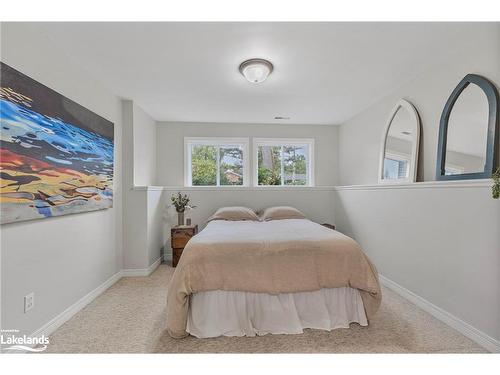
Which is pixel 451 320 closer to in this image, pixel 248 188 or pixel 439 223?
pixel 439 223

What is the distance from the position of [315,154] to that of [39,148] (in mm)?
3823

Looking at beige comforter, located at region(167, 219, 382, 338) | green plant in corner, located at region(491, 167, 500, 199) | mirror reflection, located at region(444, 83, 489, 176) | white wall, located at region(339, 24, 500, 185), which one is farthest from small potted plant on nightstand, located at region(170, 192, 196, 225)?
green plant in corner, located at region(491, 167, 500, 199)

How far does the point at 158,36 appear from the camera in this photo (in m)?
1.82

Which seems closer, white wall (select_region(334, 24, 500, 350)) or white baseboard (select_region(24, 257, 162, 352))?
white wall (select_region(334, 24, 500, 350))

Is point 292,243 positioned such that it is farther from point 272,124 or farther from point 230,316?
point 272,124

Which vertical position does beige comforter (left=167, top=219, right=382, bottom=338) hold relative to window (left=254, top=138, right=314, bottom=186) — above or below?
below

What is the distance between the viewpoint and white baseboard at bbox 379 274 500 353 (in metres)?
1.62

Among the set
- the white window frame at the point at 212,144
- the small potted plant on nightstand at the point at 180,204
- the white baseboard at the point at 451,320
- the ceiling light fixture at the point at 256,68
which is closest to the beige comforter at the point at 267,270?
the white baseboard at the point at 451,320

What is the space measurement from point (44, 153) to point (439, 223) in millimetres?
3202

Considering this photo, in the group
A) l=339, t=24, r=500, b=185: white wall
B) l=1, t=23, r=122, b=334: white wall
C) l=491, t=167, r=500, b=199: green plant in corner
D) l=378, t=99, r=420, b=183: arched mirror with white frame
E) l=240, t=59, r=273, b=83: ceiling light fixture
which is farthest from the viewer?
l=378, t=99, r=420, b=183: arched mirror with white frame

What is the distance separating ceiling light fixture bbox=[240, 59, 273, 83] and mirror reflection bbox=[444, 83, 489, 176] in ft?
5.37

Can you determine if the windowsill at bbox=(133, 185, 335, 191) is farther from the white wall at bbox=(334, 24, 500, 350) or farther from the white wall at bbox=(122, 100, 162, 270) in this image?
the white wall at bbox=(334, 24, 500, 350)

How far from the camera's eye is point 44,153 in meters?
1.77

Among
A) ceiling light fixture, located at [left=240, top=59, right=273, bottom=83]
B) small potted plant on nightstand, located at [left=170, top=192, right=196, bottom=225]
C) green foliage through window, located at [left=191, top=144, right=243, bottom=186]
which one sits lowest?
small potted plant on nightstand, located at [left=170, top=192, right=196, bottom=225]
